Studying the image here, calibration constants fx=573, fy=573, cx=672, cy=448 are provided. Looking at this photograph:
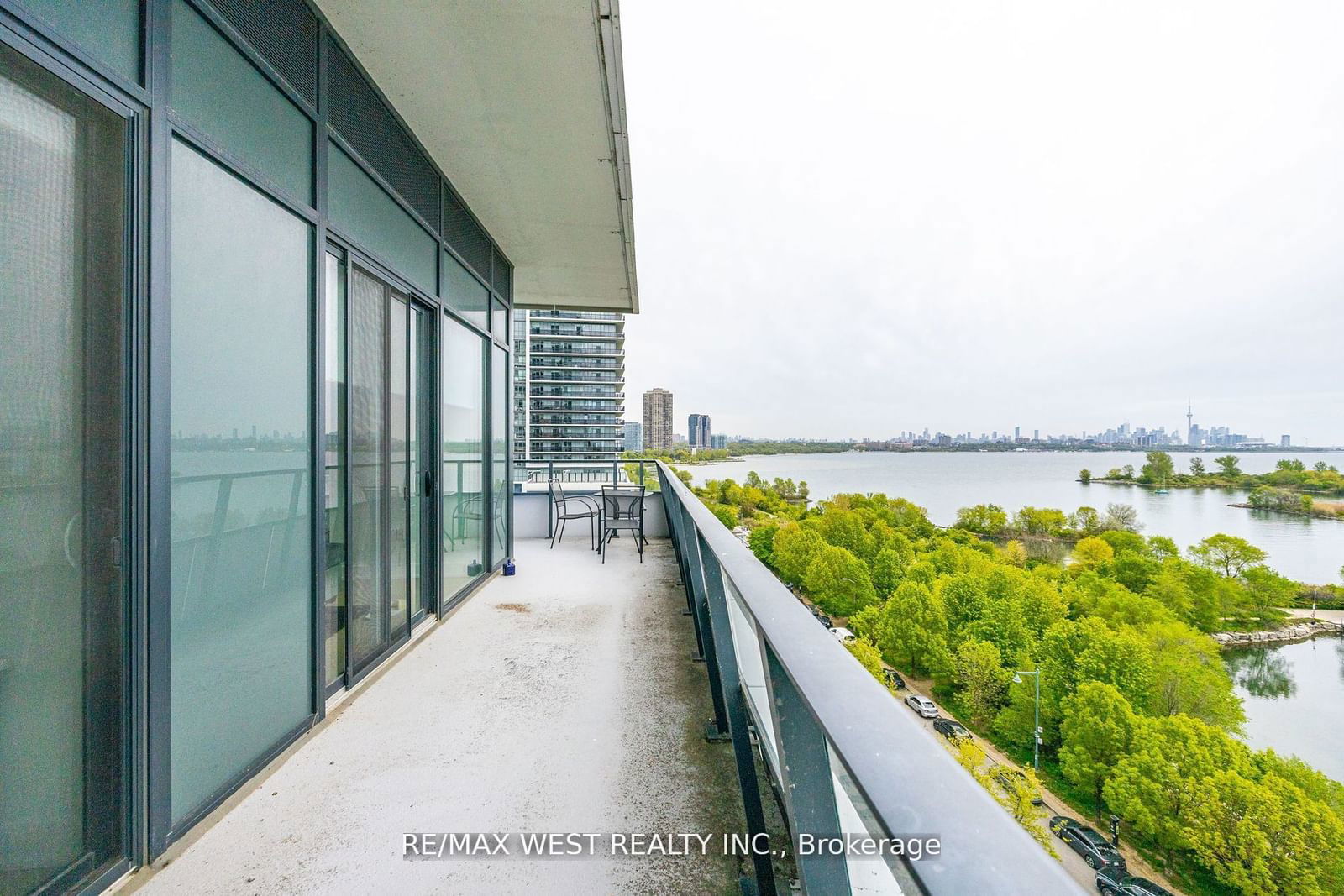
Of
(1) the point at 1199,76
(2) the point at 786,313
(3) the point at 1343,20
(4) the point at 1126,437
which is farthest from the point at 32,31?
(4) the point at 1126,437

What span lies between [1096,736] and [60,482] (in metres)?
24.4

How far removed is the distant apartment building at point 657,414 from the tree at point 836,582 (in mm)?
36769

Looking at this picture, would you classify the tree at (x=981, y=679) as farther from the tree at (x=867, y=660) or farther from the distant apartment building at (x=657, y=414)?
the distant apartment building at (x=657, y=414)

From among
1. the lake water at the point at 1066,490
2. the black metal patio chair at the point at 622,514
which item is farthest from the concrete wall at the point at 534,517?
the lake water at the point at 1066,490

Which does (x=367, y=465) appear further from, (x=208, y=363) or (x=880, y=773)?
(x=880, y=773)

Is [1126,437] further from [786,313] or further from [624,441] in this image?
[624,441]

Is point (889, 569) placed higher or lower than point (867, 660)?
lower

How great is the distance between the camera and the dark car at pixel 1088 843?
15.3 m

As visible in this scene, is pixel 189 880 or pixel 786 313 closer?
pixel 189 880

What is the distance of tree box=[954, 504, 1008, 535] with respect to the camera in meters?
52.5

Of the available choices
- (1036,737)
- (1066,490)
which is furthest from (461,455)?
(1066,490)

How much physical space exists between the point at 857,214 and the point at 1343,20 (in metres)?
21.6

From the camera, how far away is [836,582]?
29000 mm

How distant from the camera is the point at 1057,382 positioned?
2307 inches
